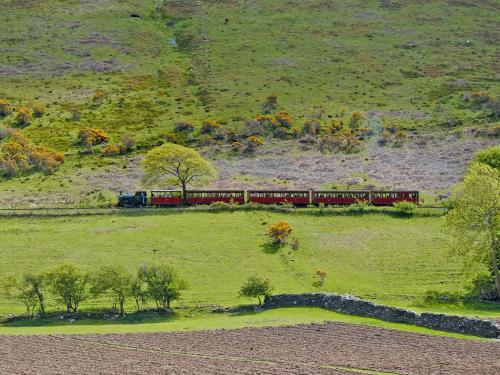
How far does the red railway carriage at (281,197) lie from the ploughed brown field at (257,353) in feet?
128

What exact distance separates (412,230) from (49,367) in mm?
47539

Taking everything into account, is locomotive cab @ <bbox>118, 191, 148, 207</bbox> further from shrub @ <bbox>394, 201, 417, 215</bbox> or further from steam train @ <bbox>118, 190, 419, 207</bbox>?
shrub @ <bbox>394, 201, 417, 215</bbox>

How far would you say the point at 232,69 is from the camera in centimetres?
16250

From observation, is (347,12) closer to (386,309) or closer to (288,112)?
(288,112)

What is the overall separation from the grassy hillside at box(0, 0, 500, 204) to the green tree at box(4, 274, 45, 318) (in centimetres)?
4030

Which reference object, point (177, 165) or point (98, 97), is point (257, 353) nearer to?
point (177, 165)

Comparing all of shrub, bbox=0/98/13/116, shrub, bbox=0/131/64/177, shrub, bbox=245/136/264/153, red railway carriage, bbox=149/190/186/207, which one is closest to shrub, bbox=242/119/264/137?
shrub, bbox=245/136/264/153

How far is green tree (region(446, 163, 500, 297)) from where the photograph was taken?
197 feet

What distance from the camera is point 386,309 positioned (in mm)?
52469

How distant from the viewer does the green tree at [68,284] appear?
60281 mm

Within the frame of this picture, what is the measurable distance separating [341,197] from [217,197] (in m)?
16.0

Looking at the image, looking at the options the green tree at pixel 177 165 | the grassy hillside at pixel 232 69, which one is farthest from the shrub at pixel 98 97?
the green tree at pixel 177 165

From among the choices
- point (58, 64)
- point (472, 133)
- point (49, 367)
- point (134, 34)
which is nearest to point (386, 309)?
point (49, 367)

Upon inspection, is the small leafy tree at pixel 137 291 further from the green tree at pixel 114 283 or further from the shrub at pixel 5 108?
the shrub at pixel 5 108
